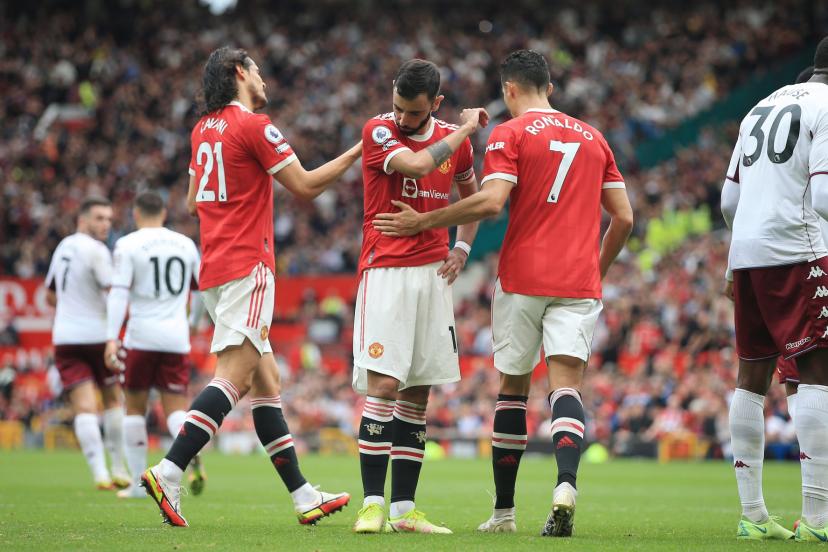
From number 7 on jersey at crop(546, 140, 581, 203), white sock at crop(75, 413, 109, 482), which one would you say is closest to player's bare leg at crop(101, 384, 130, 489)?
white sock at crop(75, 413, 109, 482)

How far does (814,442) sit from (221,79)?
4.14 meters

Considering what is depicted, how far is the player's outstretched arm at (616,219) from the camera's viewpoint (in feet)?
22.9

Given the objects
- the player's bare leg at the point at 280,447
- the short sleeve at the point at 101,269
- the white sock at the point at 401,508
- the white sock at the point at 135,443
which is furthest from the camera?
the short sleeve at the point at 101,269

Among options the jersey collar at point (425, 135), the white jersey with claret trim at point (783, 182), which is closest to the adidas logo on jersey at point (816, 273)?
the white jersey with claret trim at point (783, 182)

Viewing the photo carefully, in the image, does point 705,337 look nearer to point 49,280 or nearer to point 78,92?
point 49,280

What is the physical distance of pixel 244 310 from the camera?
22.6ft

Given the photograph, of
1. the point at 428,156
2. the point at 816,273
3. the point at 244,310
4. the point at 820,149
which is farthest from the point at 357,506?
the point at 820,149

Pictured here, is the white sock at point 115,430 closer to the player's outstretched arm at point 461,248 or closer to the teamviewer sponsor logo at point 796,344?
the player's outstretched arm at point 461,248

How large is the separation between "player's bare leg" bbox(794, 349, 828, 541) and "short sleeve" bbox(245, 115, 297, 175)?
3.25m

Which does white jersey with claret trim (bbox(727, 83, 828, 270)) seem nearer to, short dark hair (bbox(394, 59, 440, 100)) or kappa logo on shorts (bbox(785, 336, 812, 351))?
kappa logo on shorts (bbox(785, 336, 812, 351))

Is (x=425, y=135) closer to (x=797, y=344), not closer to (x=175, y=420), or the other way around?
(x=797, y=344)

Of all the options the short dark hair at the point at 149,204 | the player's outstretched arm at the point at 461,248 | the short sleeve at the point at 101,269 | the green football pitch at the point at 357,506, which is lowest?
the green football pitch at the point at 357,506

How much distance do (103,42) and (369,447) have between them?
29773 mm

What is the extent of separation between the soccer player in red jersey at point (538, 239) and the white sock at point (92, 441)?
5.45 m
